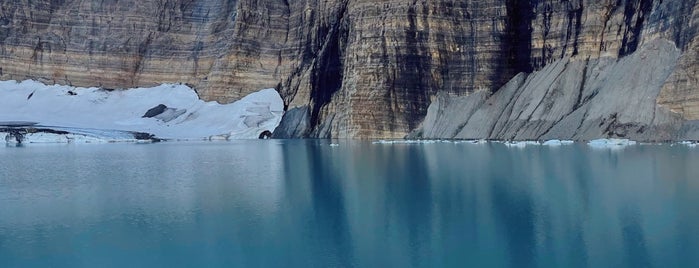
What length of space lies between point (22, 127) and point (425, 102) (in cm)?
4718

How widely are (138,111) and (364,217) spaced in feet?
292

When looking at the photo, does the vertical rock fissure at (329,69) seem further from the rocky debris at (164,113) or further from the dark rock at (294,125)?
the rocky debris at (164,113)

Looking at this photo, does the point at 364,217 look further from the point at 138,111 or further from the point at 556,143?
the point at 138,111

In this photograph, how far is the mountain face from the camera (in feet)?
199

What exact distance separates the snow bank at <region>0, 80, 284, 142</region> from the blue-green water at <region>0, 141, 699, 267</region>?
202 ft

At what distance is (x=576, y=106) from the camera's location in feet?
213

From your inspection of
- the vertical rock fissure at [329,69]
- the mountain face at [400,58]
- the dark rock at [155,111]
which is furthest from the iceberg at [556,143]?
the dark rock at [155,111]

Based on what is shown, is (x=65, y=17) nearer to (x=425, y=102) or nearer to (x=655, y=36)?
(x=425, y=102)

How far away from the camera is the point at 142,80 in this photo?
4422 inches

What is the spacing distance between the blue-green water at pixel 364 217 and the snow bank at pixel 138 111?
202 ft

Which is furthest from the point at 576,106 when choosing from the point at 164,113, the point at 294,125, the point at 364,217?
the point at 164,113

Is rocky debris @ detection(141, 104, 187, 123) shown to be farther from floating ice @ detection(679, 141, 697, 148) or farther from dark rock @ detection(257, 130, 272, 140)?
floating ice @ detection(679, 141, 697, 148)

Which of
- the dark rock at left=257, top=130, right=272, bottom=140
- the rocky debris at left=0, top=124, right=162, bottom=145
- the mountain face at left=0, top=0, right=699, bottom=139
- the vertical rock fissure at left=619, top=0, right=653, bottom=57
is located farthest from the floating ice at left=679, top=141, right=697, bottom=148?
the rocky debris at left=0, top=124, right=162, bottom=145

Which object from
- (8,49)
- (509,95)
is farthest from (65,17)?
(509,95)
